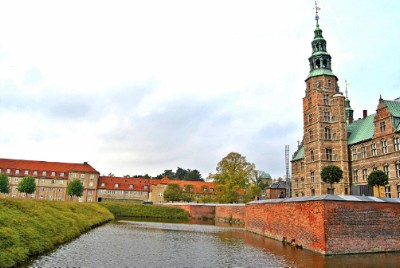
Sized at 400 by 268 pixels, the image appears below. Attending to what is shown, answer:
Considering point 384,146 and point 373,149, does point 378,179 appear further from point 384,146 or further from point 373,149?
point 373,149

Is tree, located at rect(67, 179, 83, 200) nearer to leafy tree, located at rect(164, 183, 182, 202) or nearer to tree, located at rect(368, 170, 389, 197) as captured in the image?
leafy tree, located at rect(164, 183, 182, 202)

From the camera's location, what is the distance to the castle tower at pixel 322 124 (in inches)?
1761

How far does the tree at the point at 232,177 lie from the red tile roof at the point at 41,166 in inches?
1557

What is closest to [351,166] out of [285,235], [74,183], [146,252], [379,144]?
[379,144]

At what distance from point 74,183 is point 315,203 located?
205ft

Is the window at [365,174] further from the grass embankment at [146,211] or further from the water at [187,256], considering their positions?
the grass embankment at [146,211]

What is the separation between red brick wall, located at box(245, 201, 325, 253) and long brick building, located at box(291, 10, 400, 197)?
44.0 feet

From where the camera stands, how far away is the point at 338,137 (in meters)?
45.4

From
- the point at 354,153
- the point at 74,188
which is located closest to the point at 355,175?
the point at 354,153

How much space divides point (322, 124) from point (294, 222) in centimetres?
2468

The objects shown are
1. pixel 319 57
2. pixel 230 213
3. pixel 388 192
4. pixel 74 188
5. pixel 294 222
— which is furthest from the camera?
pixel 74 188

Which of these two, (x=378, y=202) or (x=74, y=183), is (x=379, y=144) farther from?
(x=74, y=183)

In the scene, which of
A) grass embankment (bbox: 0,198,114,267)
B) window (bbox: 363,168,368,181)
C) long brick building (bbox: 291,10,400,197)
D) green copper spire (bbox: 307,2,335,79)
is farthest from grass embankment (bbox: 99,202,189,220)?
grass embankment (bbox: 0,198,114,267)

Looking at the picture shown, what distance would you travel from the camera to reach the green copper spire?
47875 mm
